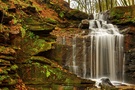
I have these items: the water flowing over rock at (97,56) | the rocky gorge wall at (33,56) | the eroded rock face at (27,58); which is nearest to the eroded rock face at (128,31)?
the rocky gorge wall at (33,56)

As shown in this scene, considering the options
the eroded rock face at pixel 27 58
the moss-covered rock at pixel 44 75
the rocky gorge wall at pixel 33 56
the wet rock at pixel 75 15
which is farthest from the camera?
the wet rock at pixel 75 15

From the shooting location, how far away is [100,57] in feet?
42.4

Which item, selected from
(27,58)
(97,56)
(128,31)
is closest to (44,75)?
(27,58)

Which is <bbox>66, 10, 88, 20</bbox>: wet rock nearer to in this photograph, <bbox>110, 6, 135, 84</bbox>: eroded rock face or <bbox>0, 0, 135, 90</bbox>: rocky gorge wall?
<bbox>110, 6, 135, 84</bbox>: eroded rock face

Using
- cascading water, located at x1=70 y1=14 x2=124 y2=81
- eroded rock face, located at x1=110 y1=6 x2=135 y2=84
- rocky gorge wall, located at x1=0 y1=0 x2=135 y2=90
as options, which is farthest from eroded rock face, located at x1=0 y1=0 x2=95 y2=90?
eroded rock face, located at x1=110 y1=6 x2=135 y2=84

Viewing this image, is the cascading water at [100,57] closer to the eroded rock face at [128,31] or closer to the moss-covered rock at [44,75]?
the eroded rock face at [128,31]

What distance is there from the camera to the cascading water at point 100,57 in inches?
493

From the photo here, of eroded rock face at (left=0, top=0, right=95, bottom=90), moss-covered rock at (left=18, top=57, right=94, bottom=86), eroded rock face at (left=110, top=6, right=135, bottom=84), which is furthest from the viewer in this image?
eroded rock face at (left=110, top=6, right=135, bottom=84)

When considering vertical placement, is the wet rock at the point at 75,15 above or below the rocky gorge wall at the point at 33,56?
above

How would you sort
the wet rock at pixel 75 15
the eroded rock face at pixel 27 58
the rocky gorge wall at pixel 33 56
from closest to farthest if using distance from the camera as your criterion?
the eroded rock face at pixel 27 58 → the rocky gorge wall at pixel 33 56 → the wet rock at pixel 75 15

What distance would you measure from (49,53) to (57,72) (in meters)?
1.99

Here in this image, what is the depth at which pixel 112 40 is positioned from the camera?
13648 mm

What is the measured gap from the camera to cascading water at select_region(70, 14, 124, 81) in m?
12.5

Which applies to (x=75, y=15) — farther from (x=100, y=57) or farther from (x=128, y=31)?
(x=100, y=57)
